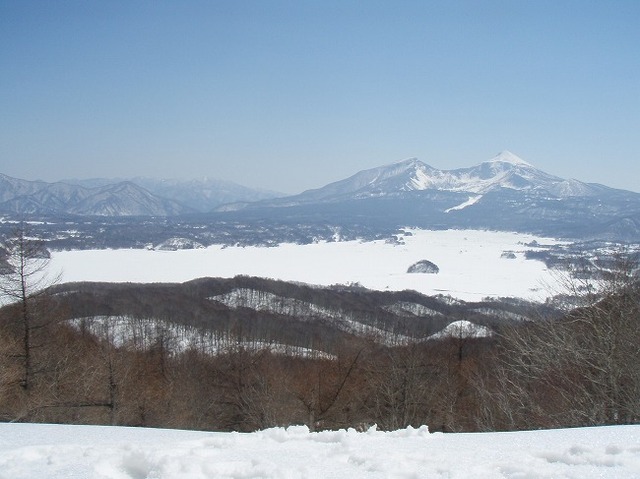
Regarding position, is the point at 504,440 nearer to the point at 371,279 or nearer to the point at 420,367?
the point at 420,367

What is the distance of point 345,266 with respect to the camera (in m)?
89.4

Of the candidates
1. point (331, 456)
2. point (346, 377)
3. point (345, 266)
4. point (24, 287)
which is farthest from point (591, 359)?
point (345, 266)

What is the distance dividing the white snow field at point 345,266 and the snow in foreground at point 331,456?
155 feet

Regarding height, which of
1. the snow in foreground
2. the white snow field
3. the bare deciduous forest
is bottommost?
the white snow field

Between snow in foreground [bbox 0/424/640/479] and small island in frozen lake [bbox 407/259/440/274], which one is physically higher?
snow in foreground [bbox 0/424/640/479]

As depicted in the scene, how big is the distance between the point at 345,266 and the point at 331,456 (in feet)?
281

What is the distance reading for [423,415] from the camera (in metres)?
14.8

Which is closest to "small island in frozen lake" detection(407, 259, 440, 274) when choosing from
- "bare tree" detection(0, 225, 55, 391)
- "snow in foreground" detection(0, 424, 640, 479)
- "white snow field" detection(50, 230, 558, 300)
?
"white snow field" detection(50, 230, 558, 300)

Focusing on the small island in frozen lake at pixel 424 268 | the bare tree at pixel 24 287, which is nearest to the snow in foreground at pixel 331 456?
the bare tree at pixel 24 287

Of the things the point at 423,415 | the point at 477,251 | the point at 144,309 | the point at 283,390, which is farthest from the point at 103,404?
the point at 477,251

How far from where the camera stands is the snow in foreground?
11.8ft

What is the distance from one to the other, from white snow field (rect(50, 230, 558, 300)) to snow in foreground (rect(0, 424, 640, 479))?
47119 mm

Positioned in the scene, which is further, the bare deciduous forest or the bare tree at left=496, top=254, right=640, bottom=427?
the bare deciduous forest

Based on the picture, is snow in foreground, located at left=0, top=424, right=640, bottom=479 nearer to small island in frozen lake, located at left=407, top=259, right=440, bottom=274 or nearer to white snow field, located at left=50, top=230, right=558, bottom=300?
white snow field, located at left=50, top=230, right=558, bottom=300
